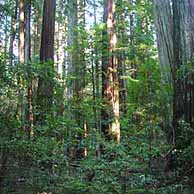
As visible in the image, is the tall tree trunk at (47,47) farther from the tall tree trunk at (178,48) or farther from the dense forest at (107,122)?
the tall tree trunk at (178,48)

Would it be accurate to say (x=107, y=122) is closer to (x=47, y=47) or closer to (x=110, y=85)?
(x=110, y=85)

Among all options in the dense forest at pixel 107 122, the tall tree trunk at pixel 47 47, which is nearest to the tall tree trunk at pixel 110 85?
the dense forest at pixel 107 122

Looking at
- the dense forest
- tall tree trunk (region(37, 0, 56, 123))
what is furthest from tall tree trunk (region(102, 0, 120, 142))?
tall tree trunk (region(37, 0, 56, 123))

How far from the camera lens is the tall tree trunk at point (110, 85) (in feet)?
36.3

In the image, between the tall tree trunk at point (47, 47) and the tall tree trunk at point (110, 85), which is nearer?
the tall tree trunk at point (47, 47)

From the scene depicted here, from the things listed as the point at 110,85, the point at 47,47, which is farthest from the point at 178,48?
the point at 47,47

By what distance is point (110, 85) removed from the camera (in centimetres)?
1180

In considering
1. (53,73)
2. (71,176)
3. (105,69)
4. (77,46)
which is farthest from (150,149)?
(77,46)

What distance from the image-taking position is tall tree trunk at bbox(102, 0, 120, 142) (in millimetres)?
11070

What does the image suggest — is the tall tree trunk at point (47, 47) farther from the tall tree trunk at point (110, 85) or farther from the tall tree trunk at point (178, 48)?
the tall tree trunk at point (178, 48)

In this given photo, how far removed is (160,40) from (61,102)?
115 inches

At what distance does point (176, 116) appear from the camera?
893 cm

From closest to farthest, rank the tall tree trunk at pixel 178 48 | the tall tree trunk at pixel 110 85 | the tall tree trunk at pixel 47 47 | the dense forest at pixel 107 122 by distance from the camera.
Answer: the dense forest at pixel 107 122 → the tall tree trunk at pixel 47 47 → the tall tree trunk at pixel 178 48 → the tall tree trunk at pixel 110 85

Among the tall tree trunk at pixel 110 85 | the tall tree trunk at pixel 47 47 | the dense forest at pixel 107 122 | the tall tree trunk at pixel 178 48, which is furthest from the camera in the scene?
the tall tree trunk at pixel 110 85
